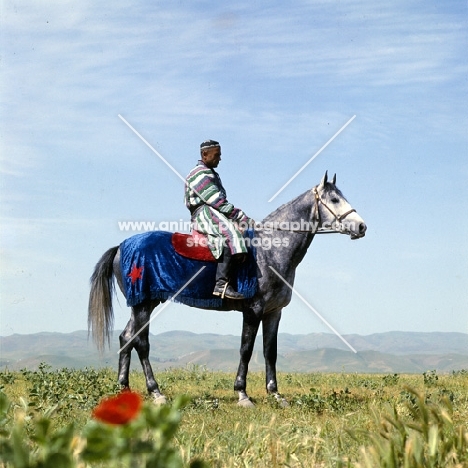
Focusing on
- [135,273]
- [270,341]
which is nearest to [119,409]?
[135,273]

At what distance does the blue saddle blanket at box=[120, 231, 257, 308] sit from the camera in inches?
374

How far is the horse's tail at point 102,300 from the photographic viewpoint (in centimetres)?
1036

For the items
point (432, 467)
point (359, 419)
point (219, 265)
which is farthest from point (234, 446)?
point (219, 265)

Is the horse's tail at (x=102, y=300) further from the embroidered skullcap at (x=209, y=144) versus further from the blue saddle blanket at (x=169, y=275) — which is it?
Answer: the embroidered skullcap at (x=209, y=144)

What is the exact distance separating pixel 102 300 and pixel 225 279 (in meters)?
2.11

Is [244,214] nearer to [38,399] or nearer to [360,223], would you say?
[360,223]

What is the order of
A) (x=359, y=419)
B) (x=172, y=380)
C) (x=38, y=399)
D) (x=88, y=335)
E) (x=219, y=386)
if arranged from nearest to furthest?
1. (x=359, y=419)
2. (x=38, y=399)
3. (x=88, y=335)
4. (x=219, y=386)
5. (x=172, y=380)

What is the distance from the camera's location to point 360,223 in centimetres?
941

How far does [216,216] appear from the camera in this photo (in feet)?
30.8

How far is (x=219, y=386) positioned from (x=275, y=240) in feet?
10.7

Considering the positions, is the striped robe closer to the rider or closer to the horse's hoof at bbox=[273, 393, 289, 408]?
the rider

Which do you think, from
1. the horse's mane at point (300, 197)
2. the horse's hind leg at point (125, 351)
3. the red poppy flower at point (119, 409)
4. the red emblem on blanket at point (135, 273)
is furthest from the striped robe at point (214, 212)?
the red poppy flower at point (119, 409)

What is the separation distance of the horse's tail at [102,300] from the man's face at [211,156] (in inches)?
78.6

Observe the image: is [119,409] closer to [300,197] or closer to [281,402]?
[281,402]
